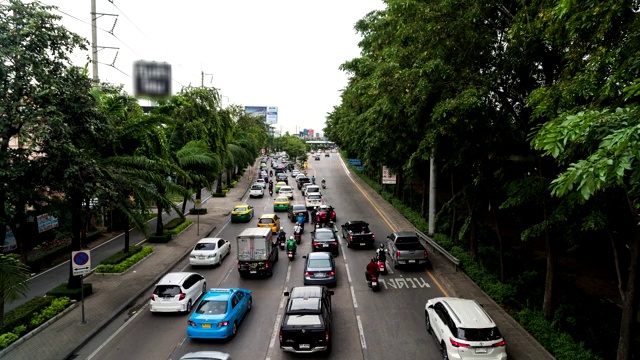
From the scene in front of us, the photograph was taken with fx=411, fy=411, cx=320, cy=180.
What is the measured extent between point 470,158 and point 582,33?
903 cm

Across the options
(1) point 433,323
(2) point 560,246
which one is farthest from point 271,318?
(2) point 560,246

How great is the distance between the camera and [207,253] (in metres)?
21.8

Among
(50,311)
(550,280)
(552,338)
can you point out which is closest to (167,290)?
(50,311)

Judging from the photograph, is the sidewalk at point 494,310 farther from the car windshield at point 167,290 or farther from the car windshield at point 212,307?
the car windshield at point 167,290


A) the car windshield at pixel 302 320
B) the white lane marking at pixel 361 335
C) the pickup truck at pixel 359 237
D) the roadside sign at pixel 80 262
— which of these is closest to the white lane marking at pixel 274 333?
the car windshield at pixel 302 320

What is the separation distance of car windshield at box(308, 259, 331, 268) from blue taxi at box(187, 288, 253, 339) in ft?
15.8

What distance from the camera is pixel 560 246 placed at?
27156 millimetres

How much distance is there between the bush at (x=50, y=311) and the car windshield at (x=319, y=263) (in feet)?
32.4

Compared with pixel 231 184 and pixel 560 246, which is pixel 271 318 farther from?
pixel 231 184

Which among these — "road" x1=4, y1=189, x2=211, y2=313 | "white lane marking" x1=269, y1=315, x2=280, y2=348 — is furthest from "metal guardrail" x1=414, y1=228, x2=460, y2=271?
"road" x1=4, y1=189, x2=211, y2=313

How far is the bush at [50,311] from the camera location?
1427 centimetres

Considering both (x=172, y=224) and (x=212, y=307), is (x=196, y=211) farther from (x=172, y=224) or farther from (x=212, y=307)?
(x=212, y=307)

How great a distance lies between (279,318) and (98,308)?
7283 millimetres

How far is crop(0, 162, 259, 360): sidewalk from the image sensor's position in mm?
12703
